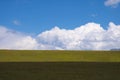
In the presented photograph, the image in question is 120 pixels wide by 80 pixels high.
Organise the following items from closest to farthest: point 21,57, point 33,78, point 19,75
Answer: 1. point 33,78
2. point 19,75
3. point 21,57

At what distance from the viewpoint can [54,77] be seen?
14.4 m

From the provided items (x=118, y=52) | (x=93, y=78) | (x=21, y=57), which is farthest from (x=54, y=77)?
(x=118, y=52)

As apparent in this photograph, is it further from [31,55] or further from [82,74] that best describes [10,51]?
[82,74]

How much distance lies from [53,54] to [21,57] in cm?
377

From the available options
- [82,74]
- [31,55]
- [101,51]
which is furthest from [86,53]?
[82,74]

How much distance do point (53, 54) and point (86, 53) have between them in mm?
3542

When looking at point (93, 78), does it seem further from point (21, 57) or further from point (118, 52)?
point (118, 52)

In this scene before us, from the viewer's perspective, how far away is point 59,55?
29.3 metres

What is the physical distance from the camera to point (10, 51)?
29953 mm

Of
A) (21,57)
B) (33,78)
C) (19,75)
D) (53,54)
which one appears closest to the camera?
(33,78)

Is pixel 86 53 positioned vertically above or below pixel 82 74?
above

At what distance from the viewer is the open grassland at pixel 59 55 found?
90.2ft

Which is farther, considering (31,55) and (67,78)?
(31,55)

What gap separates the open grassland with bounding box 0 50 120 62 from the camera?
90.2 ft
